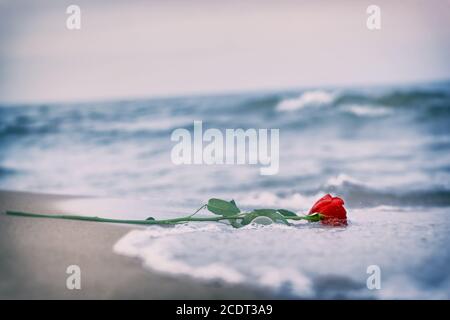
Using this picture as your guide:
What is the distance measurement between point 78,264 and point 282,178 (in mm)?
793

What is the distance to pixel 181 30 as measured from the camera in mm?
1988

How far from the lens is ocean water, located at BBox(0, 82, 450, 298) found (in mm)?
1464

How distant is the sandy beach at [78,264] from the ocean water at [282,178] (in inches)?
1.5

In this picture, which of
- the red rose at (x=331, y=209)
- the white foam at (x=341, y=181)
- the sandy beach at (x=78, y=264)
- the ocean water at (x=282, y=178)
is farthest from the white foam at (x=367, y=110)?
the sandy beach at (x=78, y=264)

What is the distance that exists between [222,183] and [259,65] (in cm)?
41

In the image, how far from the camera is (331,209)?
1.58 metres

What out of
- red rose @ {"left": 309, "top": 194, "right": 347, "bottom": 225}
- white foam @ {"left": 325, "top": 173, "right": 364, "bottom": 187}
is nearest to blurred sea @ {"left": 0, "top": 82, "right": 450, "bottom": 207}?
white foam @ {"left": 325, "top": 173, "right": 364, "bottom": 187}

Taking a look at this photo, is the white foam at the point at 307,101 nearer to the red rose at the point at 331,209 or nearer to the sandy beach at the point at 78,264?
the red rose at the point at 331,209

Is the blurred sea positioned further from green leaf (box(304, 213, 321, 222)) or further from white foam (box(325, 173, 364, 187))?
green leaf (box(304, 213, 321, 222))

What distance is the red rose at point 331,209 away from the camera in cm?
158

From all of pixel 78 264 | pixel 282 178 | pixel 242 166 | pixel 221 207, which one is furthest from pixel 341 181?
pixel 78 264

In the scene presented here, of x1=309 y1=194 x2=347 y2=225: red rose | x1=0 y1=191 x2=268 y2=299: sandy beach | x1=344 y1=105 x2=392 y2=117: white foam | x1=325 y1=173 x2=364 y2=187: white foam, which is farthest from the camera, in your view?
x1=344 y1=105 x2=392 y2=117: white foam

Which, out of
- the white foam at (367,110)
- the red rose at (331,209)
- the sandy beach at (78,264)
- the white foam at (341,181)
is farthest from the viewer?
the white foam at (367,110)
